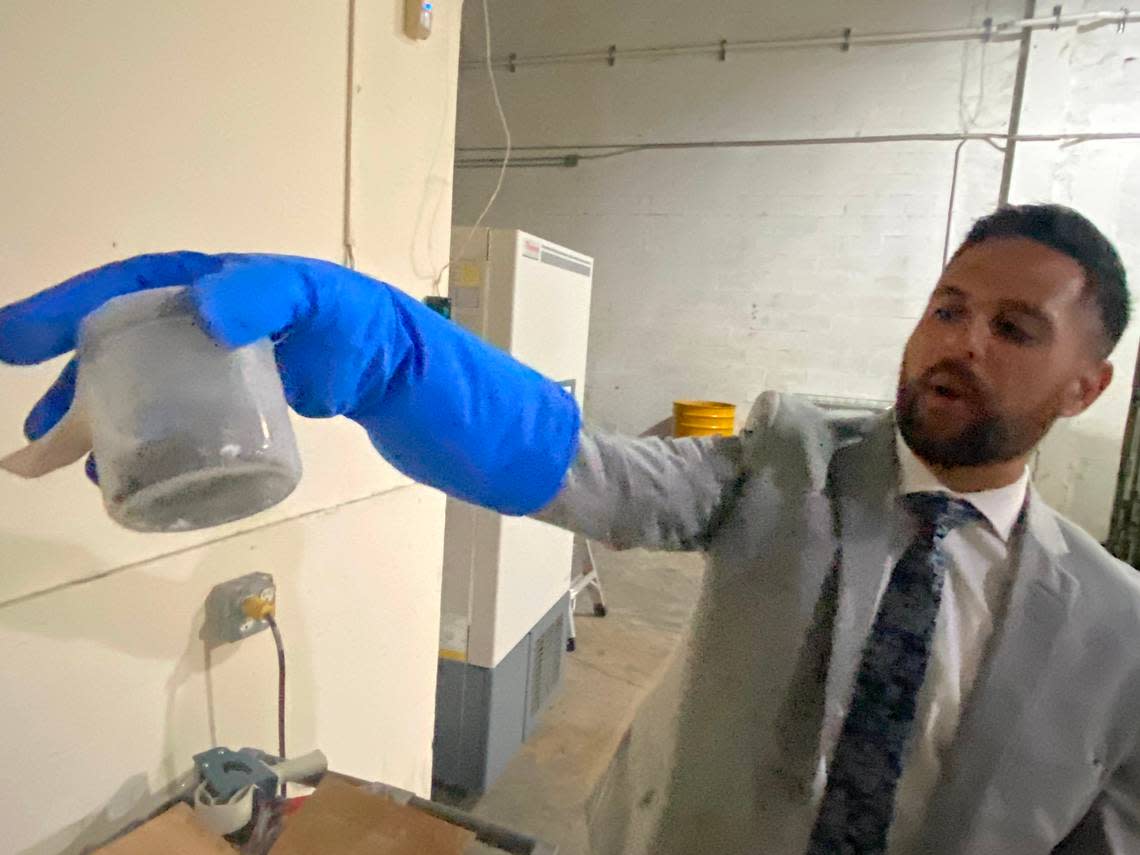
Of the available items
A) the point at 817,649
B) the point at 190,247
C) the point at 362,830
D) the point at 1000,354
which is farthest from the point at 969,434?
the point at 190,247

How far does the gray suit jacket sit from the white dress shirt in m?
0.02

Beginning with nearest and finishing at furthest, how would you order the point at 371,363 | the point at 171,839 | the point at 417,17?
the point at 371,363, the point at 171,839, the point at 417,17

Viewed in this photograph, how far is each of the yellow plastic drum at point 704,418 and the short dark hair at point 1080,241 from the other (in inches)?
113

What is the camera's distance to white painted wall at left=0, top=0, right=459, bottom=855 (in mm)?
757

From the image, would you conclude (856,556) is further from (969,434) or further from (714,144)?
(714,144)

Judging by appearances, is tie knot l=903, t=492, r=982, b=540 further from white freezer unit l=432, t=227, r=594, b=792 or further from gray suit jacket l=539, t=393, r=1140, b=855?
white freezer unit l=432, t=227, r=594, b=792

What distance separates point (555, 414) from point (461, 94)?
4.37 m

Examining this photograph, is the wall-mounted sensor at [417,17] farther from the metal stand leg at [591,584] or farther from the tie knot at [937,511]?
→ the metal stand leg at [591,584]

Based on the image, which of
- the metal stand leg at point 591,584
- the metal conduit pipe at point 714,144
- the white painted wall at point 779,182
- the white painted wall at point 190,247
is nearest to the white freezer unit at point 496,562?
the white painted wall at point 190,247

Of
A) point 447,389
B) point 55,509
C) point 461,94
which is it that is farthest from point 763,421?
point 461,94

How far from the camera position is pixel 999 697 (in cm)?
82

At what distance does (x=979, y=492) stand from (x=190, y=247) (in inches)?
40.4

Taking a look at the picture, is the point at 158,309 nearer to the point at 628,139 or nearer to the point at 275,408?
the point at 275,408

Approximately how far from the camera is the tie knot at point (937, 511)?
0.88m
